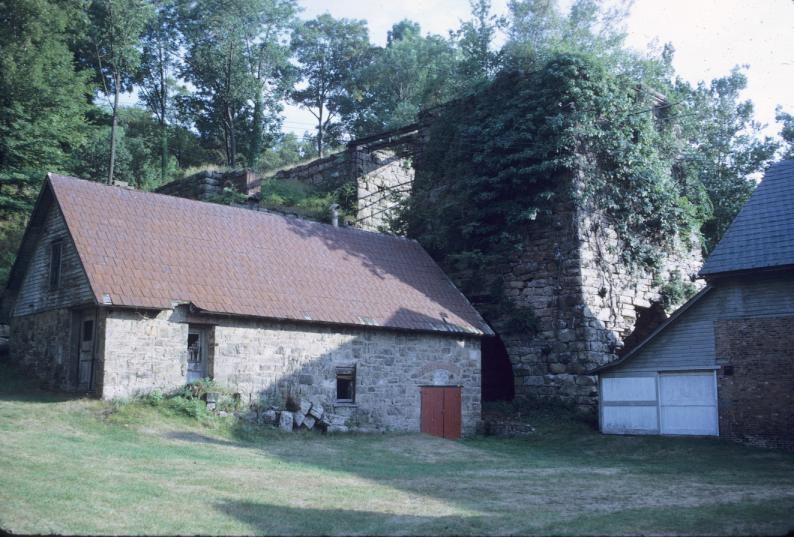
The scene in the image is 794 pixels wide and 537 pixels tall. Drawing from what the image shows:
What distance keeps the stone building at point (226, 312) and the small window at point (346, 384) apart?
1.3 inches

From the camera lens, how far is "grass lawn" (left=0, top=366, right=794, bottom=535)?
9.80 m

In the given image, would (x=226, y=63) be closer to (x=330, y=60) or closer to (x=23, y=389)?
(x=330, y=60)

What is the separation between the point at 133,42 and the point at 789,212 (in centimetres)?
3408

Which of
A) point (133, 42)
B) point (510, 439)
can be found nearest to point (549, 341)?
point (510, 439)

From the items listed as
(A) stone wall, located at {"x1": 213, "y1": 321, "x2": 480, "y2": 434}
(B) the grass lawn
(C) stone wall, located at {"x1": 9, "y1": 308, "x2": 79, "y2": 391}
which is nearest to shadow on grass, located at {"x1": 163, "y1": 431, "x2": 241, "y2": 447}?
(B) the grass lawn

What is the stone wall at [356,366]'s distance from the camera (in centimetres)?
1978

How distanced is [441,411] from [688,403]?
22.6 feet

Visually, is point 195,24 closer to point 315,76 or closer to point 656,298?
point 315,76

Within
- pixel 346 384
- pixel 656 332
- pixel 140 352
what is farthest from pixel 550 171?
pixel 140 352

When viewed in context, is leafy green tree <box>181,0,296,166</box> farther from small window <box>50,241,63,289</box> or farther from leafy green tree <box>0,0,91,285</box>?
small window <box>50,241,63,289</box>

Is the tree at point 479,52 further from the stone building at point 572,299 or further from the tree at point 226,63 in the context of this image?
the tree at point 226,63

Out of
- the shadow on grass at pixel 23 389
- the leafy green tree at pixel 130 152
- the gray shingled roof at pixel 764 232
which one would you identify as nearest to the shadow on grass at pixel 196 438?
the shadow on grass at pixel 23 389

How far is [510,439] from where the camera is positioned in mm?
22969

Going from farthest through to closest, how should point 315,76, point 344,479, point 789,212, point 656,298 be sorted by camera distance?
point 315,76 < point 656,298 < point 789,212 < point 344,479
